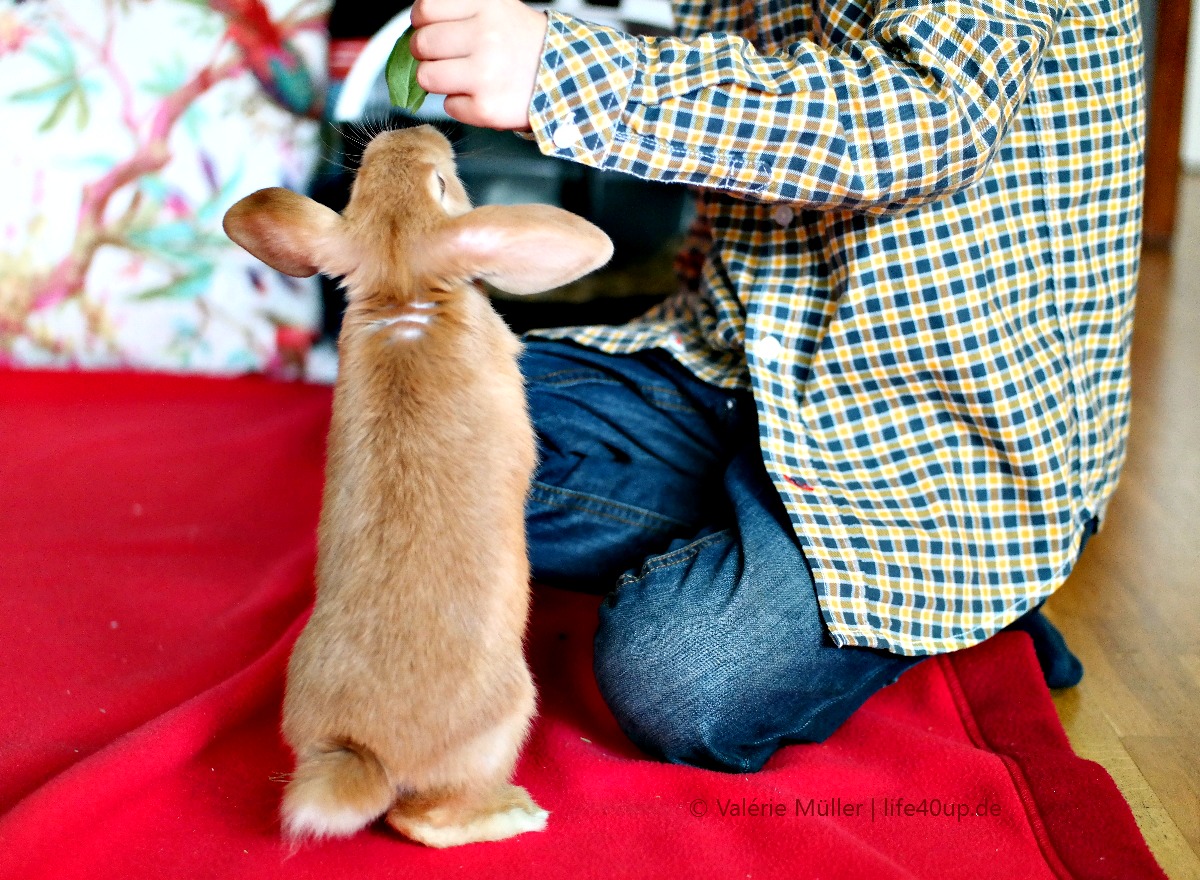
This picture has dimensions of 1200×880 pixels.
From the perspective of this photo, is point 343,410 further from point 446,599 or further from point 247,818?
point 247,818

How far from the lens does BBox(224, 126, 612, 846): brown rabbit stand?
931 millimetres

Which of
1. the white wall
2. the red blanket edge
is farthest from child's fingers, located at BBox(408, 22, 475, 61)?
the white wall

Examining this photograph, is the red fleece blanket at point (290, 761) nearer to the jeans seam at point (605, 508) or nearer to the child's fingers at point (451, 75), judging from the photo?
the jeans seam at point (605, 508)

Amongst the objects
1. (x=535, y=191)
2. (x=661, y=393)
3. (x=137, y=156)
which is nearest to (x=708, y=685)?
(x=661, y=393)

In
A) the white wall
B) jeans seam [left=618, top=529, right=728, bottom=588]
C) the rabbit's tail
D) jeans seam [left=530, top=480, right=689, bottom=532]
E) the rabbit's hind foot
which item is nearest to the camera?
the rabbit's tail

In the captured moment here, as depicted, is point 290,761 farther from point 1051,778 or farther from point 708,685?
point 1051,778

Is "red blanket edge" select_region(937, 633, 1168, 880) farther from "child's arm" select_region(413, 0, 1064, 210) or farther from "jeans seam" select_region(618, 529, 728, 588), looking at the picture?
"child's arm" select_region(413, 0, 1064, 210)

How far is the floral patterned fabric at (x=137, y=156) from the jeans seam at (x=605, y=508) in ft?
2.99

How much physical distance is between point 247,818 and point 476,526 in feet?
1.28

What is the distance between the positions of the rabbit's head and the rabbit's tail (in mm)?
407

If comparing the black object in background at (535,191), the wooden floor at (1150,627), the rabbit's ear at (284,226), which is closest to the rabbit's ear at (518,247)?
the rabbit's ear at (284,226)

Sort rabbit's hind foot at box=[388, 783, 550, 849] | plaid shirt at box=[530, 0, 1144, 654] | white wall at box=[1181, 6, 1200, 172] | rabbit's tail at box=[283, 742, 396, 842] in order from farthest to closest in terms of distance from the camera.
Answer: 1. white wall at box=[1181, 6, 1200, 172]
2. plaid shirt at box=[530, 0, 1144, 654]
3. rabbit's hind foot at box=[388, 783, 550, 849]
4. rabbit's tail at box=[283, 742, 396, 842]

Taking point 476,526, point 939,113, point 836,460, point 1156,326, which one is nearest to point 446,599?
point 476,526

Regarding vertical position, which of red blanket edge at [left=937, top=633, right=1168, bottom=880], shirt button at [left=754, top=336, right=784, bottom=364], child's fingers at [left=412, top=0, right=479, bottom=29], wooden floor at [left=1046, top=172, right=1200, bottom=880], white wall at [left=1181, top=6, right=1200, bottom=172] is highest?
child's fingers at [left=412, top=0, right=479, bottom=29]
